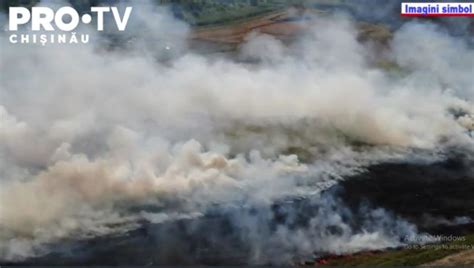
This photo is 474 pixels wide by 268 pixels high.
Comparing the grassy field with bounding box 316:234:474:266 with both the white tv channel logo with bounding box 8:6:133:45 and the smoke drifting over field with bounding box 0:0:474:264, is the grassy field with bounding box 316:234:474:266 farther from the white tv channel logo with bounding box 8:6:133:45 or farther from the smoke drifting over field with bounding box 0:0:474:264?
the white tv channel logo with bounding box 8:6:133:45

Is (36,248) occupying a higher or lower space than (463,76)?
lower

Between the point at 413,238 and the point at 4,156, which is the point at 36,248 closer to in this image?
the point at 4,156

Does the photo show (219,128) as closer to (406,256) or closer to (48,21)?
(48,21)

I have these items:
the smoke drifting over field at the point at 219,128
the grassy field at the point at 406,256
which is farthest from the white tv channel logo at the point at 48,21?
the grassy field at the point at 406,256

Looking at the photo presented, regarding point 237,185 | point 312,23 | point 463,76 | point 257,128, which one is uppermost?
point 312,23

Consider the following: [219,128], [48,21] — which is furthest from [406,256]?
[48,21]

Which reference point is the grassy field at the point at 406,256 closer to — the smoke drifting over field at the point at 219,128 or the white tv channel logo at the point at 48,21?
the smoke drifting over field at the point at 219,128

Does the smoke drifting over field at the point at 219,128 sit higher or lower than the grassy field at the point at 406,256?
higher

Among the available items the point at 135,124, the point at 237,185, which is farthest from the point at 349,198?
the point at 135,124
